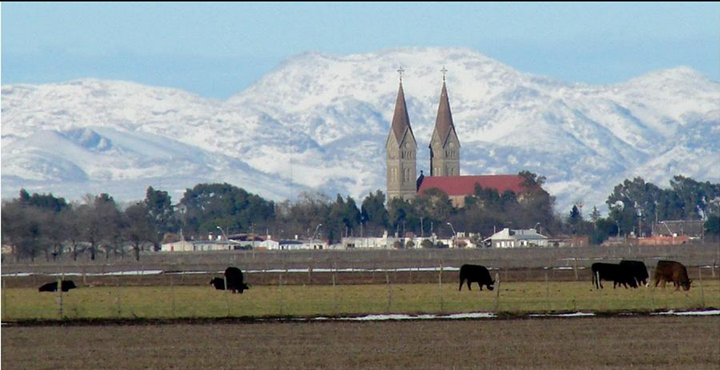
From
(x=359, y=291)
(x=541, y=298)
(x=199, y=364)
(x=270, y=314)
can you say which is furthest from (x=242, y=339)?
(x=359, y=291)

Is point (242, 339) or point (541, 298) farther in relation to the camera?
point (541, 298)

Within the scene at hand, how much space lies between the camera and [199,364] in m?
39.2

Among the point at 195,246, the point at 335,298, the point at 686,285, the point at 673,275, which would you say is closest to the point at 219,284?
the point at 335,298

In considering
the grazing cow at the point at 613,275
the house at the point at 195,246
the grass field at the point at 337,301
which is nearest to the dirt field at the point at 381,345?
the grass field at the point at 337,301

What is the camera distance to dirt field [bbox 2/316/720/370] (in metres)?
39.2

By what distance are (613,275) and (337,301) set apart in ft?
51.5

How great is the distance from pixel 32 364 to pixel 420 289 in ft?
110

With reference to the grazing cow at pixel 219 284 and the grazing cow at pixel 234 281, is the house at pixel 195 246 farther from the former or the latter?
the grazing cow at pixel 234 281

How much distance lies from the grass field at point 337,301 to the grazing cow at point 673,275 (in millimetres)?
417

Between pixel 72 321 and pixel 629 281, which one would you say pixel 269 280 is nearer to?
pixel 629 281

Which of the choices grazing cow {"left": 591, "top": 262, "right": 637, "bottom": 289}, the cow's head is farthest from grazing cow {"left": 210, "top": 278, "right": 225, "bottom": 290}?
the cow's head

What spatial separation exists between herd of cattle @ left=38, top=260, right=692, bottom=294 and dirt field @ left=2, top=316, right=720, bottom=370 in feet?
59.0

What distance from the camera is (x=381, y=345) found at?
1710 inches

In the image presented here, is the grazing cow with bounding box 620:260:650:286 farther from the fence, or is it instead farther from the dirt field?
the dirt field
